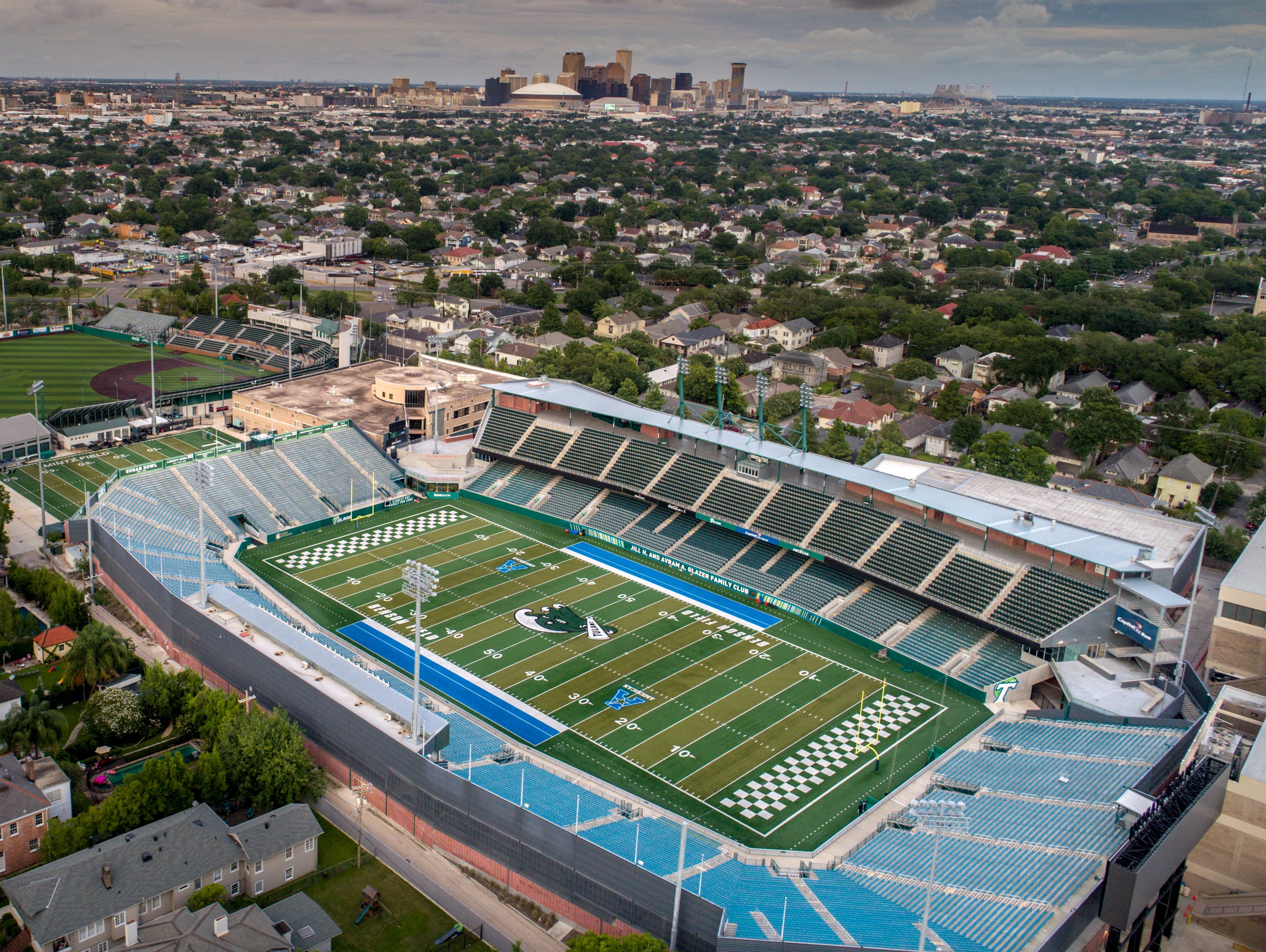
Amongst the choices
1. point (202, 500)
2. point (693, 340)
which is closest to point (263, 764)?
point (202, 500)

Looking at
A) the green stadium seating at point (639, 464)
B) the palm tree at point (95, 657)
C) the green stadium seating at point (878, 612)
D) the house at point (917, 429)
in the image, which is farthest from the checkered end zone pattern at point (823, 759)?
the house at point (917, 429)

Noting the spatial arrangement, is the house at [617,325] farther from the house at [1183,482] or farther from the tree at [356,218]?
the tree at [356,218]

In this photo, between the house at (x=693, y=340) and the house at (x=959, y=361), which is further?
the house at (x=693, y=340)

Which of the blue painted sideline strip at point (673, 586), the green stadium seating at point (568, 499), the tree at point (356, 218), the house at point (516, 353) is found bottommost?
the blue painted sideline strip at point (673, 586)

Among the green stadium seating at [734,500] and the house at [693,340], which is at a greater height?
the house at [693,340]

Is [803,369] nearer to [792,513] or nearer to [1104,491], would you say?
[1104,491]

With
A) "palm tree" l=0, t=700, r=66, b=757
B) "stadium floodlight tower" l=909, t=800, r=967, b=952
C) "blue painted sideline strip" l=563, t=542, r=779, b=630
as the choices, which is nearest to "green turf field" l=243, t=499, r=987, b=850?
"blue painted sideline strip" l=563, t=542, r=779, b=630
